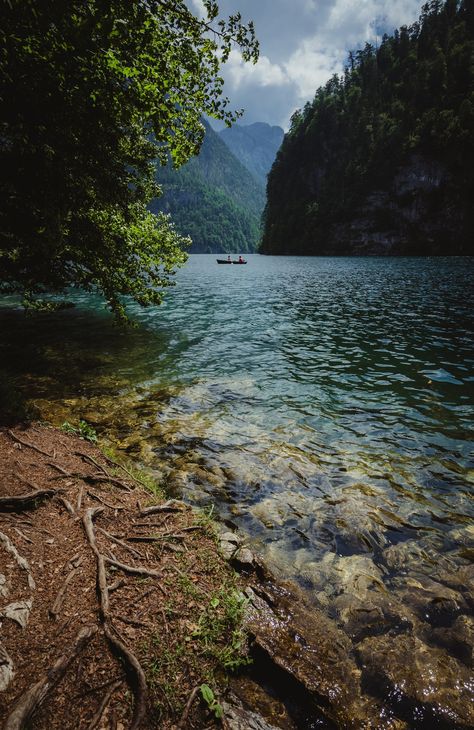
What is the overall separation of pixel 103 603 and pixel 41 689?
0.89m

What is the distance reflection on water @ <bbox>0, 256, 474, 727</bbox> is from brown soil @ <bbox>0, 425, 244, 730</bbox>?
1640 millimetres

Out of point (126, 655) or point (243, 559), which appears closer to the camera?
point (126, 655)

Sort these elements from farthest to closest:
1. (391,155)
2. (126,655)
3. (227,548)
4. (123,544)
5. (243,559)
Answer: (391,155) → (227,548) → (243,559) → (123,544) → (126,655)

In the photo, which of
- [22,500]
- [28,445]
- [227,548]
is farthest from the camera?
[28,445]

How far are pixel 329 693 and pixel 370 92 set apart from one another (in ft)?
594

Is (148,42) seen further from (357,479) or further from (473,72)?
(473,72)

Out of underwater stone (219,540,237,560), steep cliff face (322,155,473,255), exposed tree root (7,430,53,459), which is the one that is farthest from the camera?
steep cliff face (322,155,473,255)

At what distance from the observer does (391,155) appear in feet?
378

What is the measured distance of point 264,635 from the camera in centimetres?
408

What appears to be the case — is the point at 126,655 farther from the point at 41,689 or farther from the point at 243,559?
the point at 243,559

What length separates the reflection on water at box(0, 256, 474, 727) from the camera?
180 inches

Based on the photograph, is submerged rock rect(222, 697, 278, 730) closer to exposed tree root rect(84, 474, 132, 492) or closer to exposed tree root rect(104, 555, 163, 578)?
exposed tree root rect(104, 555, 163, 578)

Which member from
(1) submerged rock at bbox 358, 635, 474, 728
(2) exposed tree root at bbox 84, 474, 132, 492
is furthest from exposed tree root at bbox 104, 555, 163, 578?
(1) submerged rock at bbox 358, 635, 474, 728

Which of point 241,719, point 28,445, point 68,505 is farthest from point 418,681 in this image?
point 28,445
